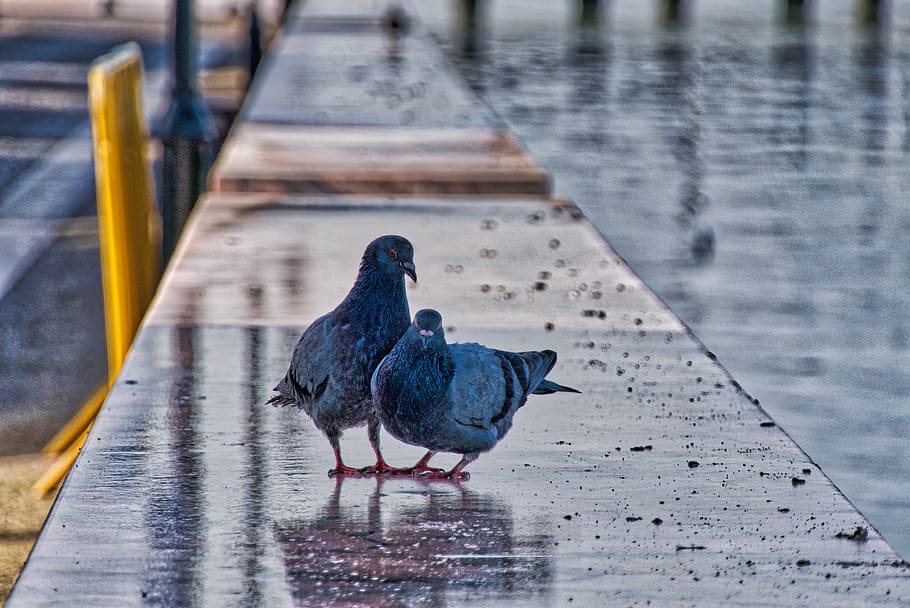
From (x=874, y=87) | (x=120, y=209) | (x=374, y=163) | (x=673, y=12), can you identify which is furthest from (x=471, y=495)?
(x=673, y=12)

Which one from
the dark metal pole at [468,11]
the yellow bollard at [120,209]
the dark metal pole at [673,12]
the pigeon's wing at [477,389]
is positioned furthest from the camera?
the dark metal pole at [673,12]

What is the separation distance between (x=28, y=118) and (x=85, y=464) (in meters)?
13.9

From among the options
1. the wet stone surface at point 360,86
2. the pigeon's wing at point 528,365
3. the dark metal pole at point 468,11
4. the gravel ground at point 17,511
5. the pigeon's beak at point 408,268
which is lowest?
the dark metal pole at point 468,11

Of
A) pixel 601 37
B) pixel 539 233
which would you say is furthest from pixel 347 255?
pixel 601 37

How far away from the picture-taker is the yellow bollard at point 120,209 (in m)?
7.09

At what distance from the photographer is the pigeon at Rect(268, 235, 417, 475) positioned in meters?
4.38

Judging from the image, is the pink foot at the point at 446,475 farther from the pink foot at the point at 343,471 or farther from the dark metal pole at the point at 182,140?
the dark metal pole at the point at 182,140

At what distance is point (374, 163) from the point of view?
10.2m

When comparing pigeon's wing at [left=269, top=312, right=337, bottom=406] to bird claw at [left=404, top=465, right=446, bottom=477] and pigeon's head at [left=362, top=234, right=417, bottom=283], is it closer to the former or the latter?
pigeon's head at [left=362, top=234, right=417, bottom=283]

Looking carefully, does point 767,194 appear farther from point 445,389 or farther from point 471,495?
point 445,389

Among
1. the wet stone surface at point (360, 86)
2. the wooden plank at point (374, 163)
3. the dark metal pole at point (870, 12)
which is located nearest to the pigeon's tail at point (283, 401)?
the wooden plank at point (374, 163)

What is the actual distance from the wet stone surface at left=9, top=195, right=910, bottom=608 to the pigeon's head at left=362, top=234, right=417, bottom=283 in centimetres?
68

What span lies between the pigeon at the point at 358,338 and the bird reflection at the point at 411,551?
299 millimetres

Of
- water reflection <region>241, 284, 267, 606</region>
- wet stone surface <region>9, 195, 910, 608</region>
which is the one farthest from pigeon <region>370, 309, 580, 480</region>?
water reflection <region>241, 284, 267, 606</region>
